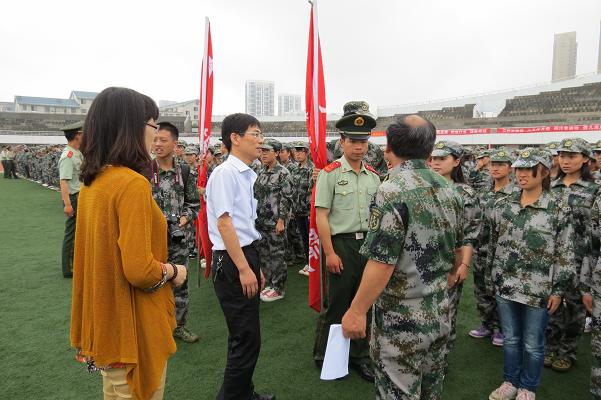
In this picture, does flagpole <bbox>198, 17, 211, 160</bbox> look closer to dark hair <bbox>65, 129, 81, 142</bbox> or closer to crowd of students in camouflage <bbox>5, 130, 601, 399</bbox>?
crowd of students in camouflage <bbox>5, 130, 601, 399</bbox>

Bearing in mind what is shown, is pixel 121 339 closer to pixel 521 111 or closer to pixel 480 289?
pixel 480 289

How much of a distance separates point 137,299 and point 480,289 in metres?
3.44

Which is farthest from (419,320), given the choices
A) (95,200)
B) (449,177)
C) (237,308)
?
(449,177)

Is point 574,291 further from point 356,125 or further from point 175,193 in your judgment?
point 175,193

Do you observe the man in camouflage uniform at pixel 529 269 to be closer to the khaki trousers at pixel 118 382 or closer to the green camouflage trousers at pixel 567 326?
the green camouflage trousers at pixel 567 326

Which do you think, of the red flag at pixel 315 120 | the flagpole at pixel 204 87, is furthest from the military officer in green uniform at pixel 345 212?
the flagpole at pixel 204 87

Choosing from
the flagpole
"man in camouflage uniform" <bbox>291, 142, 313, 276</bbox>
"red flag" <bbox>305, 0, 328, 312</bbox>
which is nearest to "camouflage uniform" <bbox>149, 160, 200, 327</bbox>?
the flagpole

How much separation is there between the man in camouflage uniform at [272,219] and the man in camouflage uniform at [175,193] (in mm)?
1309

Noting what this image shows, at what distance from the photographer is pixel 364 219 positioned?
2.95 metres

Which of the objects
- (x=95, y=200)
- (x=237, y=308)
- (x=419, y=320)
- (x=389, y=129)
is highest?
(x=389, y=129)

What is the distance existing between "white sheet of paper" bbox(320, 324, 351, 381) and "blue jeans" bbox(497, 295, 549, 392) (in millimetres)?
1502

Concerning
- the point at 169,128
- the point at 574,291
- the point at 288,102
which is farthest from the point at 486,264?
the point at 288,102

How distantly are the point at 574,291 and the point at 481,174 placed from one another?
12.0ft

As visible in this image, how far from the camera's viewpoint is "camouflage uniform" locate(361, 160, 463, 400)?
1.68 meters
